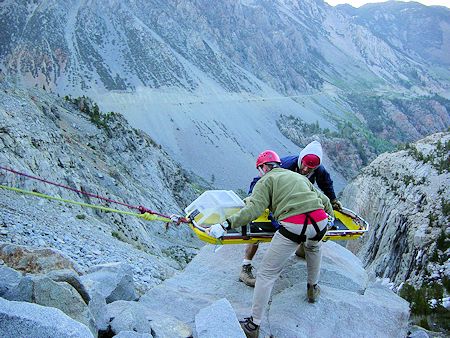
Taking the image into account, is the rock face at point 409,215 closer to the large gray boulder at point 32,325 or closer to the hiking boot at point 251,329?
the hiking boot at point 251,329

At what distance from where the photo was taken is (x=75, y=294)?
173 inches

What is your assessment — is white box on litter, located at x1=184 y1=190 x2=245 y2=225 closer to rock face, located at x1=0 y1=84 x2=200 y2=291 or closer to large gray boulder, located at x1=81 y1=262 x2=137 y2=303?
large gray boulder, located at x1=81 y1=262 x2=137 y2=303

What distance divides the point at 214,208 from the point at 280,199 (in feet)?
4.34

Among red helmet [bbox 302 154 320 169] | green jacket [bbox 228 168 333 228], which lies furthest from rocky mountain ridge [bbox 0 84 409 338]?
red helmet [bbox 302 154 320 169]

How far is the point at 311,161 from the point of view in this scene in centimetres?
653

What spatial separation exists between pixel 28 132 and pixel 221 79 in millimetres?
75381

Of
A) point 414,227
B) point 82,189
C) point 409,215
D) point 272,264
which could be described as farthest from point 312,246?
point 82,189

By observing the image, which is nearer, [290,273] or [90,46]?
[290,273]

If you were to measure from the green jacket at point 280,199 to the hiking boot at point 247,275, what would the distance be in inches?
74.3

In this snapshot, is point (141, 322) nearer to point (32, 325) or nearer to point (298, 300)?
point (32, 325)

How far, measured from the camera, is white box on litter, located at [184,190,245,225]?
6180mm

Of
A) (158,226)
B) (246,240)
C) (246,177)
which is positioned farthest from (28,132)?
(246,177)

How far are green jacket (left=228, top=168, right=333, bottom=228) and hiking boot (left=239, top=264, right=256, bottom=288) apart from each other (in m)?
1.89

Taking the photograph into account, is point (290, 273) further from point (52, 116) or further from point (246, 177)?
point (246, 177)
